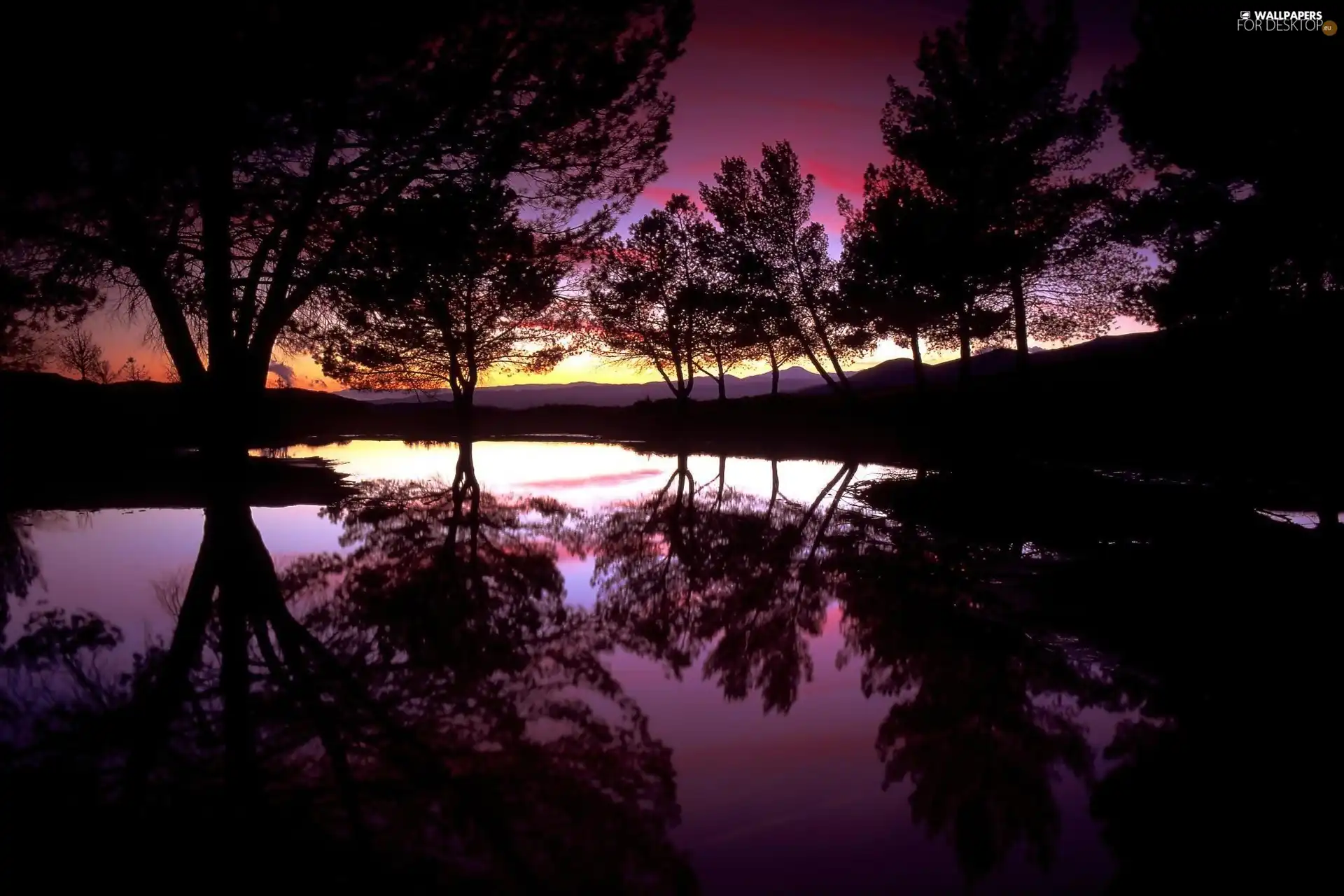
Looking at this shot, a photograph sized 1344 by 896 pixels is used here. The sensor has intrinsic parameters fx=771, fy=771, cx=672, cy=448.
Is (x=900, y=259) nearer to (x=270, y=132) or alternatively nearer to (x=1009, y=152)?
(x=1009, y=152)

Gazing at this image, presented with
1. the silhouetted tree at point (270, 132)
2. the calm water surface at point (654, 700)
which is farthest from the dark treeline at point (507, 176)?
the calm water surface at point (654, 700)

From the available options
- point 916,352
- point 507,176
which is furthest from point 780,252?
point 507,176

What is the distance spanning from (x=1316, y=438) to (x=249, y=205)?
20595mm

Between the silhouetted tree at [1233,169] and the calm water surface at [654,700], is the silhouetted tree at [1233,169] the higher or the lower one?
the higher one

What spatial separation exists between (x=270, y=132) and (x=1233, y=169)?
22.6m

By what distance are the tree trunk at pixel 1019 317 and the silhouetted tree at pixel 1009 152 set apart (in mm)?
41

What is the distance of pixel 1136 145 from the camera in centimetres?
2259

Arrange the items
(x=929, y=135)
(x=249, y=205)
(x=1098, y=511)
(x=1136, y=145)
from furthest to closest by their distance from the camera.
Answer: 1. (x=929, y=135)
2. (x=1136, y=145)
3. (x=249, y=205)
4. (x=1098, y=511)

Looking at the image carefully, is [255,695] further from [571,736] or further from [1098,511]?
[1098,511]

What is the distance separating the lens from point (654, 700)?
415cm

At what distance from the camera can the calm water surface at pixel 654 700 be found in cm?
275

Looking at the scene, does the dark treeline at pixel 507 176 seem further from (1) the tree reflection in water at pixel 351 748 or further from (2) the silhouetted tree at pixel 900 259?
(1) the tree reflection in water at pixel 351 748

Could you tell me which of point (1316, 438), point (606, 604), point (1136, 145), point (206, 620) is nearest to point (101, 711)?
point (206, 620)

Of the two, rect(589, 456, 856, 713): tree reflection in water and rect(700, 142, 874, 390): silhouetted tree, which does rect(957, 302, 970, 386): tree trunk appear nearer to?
rect(700, 142, 874, 390): silhouetted tree
